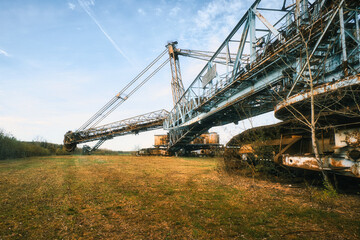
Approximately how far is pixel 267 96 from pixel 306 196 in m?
6.02

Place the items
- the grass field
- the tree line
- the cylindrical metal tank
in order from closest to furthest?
1. the grass field
2. the tree line
3. the cylindrical metal tank

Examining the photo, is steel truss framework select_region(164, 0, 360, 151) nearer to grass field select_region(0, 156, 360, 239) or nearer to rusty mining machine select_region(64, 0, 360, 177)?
rusty mining machine select_region(64, 0, 360, 177)

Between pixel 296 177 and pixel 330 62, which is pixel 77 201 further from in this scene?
pixel 330 62

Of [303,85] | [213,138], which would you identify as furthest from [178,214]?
[213,138]

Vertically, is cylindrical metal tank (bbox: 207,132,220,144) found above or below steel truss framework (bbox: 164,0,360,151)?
below

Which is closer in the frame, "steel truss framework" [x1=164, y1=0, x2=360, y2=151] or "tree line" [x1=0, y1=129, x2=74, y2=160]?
"steel truss framework" [x1=164, y1=0, x2=360, y2=151]

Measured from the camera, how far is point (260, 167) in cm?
579

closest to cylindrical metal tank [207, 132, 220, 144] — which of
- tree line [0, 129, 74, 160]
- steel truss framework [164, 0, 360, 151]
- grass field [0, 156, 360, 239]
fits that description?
steel truss framework [164, 0, 360, 151]

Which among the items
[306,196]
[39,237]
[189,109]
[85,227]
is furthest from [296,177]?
[189,109]

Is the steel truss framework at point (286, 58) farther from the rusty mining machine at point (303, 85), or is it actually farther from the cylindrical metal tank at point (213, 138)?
the cylindrical metal tank at point (213, 138)

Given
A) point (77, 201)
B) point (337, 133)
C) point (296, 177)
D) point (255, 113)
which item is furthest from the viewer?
point (255, 113)

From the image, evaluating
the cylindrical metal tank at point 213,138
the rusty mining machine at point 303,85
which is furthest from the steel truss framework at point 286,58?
the cylindrical metal tank at point 213,138

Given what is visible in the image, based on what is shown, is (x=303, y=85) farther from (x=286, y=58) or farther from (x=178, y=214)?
(x=178, y=214)

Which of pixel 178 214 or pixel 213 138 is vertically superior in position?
pixel 213 138
